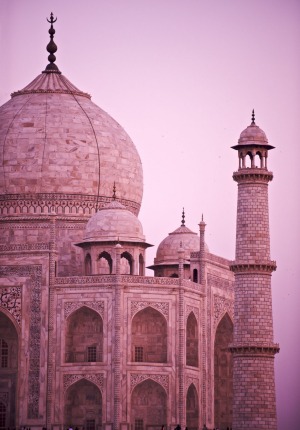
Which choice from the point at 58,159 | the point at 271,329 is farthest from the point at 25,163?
the point at 271,329

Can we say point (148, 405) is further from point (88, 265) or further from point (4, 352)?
point (88, 265)

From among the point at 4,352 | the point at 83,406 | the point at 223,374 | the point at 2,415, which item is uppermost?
the point at 4,352

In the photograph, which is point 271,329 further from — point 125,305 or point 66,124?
point 66,124

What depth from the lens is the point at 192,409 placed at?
57.6 m

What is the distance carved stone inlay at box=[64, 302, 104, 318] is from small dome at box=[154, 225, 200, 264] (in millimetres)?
5328

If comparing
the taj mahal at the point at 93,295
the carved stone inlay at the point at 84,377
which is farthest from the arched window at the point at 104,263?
the carved stone inlay at the point at 84,377

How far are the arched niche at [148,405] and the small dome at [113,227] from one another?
190 inches

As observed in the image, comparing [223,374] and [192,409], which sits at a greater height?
[223,374]

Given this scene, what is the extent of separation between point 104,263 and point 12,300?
13.5ft

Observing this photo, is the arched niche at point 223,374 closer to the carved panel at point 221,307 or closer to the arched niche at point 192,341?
the carved panel at point 221,307

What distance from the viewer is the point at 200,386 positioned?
57844 millimetres

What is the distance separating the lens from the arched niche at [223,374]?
6025 centimetres

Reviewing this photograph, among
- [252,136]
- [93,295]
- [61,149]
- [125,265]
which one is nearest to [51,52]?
[61,149]

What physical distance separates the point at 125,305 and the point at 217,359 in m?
5.84
